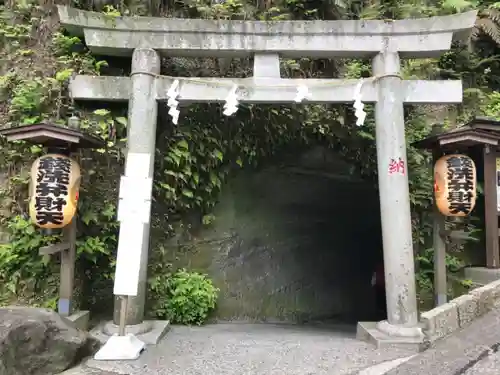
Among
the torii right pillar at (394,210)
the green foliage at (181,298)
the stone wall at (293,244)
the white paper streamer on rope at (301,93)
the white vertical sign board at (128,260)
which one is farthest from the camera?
the stone wall at (293,244)

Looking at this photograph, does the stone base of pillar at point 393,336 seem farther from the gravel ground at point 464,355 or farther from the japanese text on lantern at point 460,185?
the japanese text on lantern at point 460,185

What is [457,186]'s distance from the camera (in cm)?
615

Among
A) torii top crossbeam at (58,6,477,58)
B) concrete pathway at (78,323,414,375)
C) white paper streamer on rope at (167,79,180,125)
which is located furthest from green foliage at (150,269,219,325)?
torii top crossbeam at (58,6,477,58)

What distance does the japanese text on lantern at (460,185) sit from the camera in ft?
20.1

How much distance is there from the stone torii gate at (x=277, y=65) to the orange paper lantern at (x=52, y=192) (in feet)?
3.40

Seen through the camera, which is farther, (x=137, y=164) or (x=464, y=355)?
(x=137, y=164)

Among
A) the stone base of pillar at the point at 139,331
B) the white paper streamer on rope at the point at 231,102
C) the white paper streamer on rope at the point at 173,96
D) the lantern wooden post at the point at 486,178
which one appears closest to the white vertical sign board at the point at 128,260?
the stone base of pillar at the point at 139,331

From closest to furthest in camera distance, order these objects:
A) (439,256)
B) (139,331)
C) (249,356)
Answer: (249,356) → (139,331) → (439,256)

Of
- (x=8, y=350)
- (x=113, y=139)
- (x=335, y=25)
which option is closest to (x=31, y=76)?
(x=113, y=139)

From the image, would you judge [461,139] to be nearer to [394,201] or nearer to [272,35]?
[394,201]

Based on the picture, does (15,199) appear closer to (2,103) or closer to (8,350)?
(2,103)

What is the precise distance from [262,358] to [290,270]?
5.79 metres

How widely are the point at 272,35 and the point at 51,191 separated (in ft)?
13.0

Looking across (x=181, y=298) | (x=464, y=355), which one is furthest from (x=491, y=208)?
(x=181, y=298)
